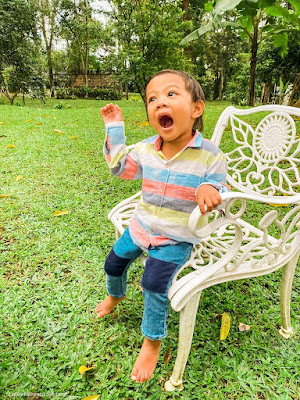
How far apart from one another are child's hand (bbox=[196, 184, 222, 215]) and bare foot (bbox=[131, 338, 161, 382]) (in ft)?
2.27

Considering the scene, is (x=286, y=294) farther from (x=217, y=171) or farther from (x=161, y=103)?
(x=161, y=103)

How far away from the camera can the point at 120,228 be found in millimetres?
1521

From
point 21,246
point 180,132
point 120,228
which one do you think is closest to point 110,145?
point 180,132

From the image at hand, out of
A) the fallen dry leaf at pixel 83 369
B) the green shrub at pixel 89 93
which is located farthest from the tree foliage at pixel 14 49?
the fallen dry leaf at pixel 83 369

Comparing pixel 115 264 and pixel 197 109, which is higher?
pixel 197 109

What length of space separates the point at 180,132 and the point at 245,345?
1.15m

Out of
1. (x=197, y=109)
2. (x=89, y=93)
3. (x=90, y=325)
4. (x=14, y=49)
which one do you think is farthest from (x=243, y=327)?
(x=89, y=93)

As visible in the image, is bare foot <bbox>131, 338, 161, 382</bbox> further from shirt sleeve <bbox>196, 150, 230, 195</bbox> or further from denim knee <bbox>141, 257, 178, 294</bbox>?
shirt sleeve <bbox>196, 150, 230, 195</bbox>

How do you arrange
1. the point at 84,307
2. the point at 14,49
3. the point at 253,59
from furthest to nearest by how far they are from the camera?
the point at 14,49 < the point at 253,59 < the point at 84,307

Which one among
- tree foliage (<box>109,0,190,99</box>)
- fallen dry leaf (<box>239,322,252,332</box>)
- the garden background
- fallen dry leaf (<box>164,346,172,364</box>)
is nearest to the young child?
fallen dry leaf (<box>164,346,172,364</box>)

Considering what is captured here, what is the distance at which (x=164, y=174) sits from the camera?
4.10 feet

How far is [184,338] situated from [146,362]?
22cm

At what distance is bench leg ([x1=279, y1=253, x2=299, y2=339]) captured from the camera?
57.1 inches

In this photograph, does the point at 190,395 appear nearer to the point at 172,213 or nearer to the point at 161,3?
the point at 172,213
